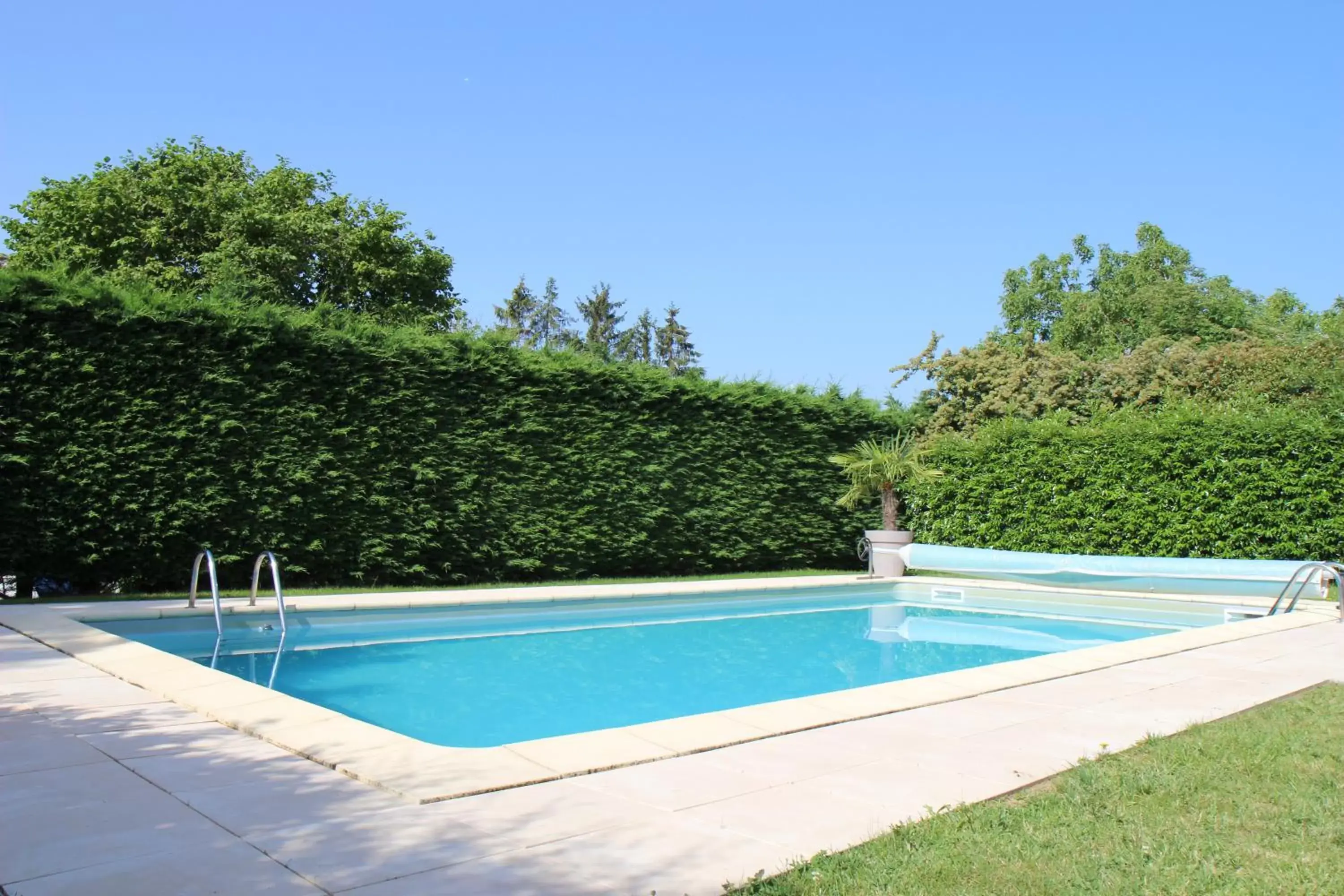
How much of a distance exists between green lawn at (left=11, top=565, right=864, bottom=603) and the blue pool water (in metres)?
1.12

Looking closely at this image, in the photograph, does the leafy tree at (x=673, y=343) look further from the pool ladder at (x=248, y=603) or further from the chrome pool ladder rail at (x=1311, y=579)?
the pool ladder at (x=248, y=603)

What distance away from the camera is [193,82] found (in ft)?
57.2

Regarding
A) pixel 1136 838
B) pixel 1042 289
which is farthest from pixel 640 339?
pixel 1136 838

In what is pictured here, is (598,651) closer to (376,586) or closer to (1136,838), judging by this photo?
(376,586)

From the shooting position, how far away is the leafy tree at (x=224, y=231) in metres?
23.5

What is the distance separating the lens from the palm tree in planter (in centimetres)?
1509

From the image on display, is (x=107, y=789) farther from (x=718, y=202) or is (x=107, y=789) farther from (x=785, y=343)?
(x=785, y=343)

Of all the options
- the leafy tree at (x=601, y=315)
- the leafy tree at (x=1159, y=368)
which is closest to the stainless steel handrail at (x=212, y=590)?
the leafy tree at (x=1159, y=368)

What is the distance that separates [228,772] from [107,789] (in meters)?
0.39

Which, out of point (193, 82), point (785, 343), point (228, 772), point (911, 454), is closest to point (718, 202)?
point (785, 343)

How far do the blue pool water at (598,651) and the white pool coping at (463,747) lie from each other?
2.92 feet

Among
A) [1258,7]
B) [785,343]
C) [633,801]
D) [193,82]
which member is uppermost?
[193,82]

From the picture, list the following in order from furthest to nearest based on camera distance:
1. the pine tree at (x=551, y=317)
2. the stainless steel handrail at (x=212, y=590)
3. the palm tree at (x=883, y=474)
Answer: the pine tree at (x=551, y=317), the palm tree at (x=883, y=474), the stainless steel handrail at (x=212, y=590)

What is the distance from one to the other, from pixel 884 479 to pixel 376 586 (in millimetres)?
8146
